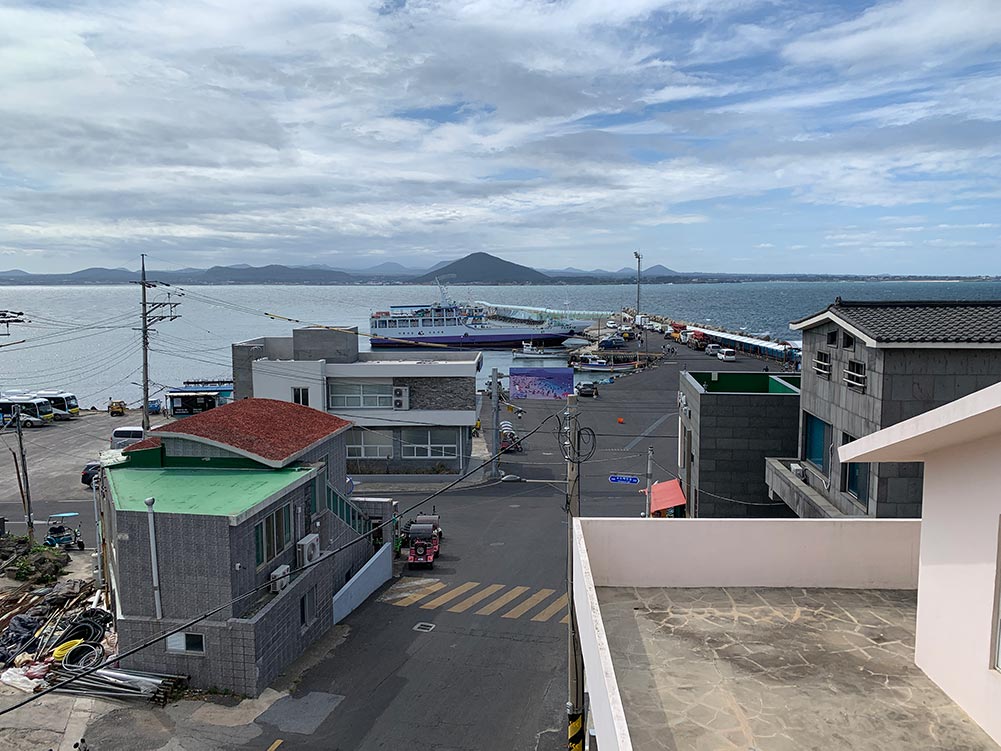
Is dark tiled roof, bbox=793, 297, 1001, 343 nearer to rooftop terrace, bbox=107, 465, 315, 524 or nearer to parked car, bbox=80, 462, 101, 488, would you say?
rooftop terrace, bbox=107, 465, 315, 524

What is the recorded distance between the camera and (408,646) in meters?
17.6

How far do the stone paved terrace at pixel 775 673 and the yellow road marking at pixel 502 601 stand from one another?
11.7 meters

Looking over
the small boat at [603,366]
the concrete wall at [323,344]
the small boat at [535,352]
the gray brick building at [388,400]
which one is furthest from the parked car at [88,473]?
the small boat at [535,352]

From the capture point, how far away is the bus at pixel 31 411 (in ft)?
159

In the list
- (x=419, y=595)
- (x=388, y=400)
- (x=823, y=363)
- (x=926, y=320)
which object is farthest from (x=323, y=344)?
(x=926, y=320)

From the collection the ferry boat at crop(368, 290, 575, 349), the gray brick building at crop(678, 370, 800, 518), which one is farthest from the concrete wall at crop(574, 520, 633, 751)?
the ferry boat at crop(368, 290, 575, 349)

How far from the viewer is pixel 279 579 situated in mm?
16312

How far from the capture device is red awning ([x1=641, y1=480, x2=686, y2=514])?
23.1 meters

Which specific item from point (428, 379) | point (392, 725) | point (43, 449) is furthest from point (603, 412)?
point (392, 725)

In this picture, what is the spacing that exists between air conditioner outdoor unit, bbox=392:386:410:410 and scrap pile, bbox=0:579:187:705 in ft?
52.0

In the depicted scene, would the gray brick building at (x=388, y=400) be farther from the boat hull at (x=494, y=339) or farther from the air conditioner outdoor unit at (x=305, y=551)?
the boat hull at (x=494, y=339)

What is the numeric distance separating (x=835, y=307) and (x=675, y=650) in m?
11.0

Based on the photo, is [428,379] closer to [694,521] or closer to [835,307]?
[835,307]

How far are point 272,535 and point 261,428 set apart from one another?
11.2 ft
